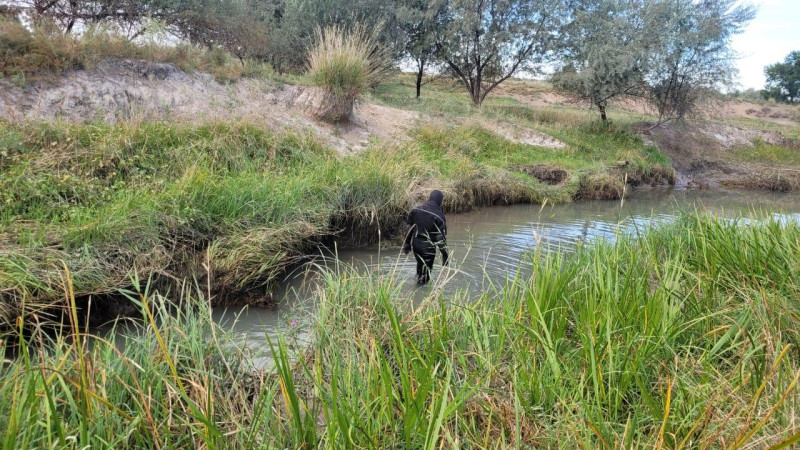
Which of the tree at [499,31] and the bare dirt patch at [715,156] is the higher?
the tree at [499,31]

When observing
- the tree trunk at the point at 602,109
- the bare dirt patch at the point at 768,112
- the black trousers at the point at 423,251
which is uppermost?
the bare dirt patch at the point at 768,112

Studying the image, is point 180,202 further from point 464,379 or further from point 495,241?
point 495,241

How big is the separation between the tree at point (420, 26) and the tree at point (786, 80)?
147 ft

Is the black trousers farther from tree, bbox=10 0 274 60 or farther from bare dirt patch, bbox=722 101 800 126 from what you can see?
bare dirt patch, bbox=722 101 800 126

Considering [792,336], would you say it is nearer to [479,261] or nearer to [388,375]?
[388,375]

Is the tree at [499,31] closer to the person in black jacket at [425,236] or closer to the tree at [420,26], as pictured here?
the tree at [420,26]

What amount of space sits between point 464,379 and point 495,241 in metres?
7.03

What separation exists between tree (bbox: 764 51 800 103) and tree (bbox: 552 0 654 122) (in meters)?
40.0

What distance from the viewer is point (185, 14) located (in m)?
17.3

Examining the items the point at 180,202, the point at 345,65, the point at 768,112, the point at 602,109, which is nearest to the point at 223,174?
the point at 180,202

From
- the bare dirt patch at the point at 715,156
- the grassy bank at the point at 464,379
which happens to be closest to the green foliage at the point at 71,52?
the grassy bank at the point at 464,379

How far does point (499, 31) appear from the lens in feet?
80.1

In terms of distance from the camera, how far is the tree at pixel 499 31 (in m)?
23.8

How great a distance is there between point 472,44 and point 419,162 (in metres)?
15.5
